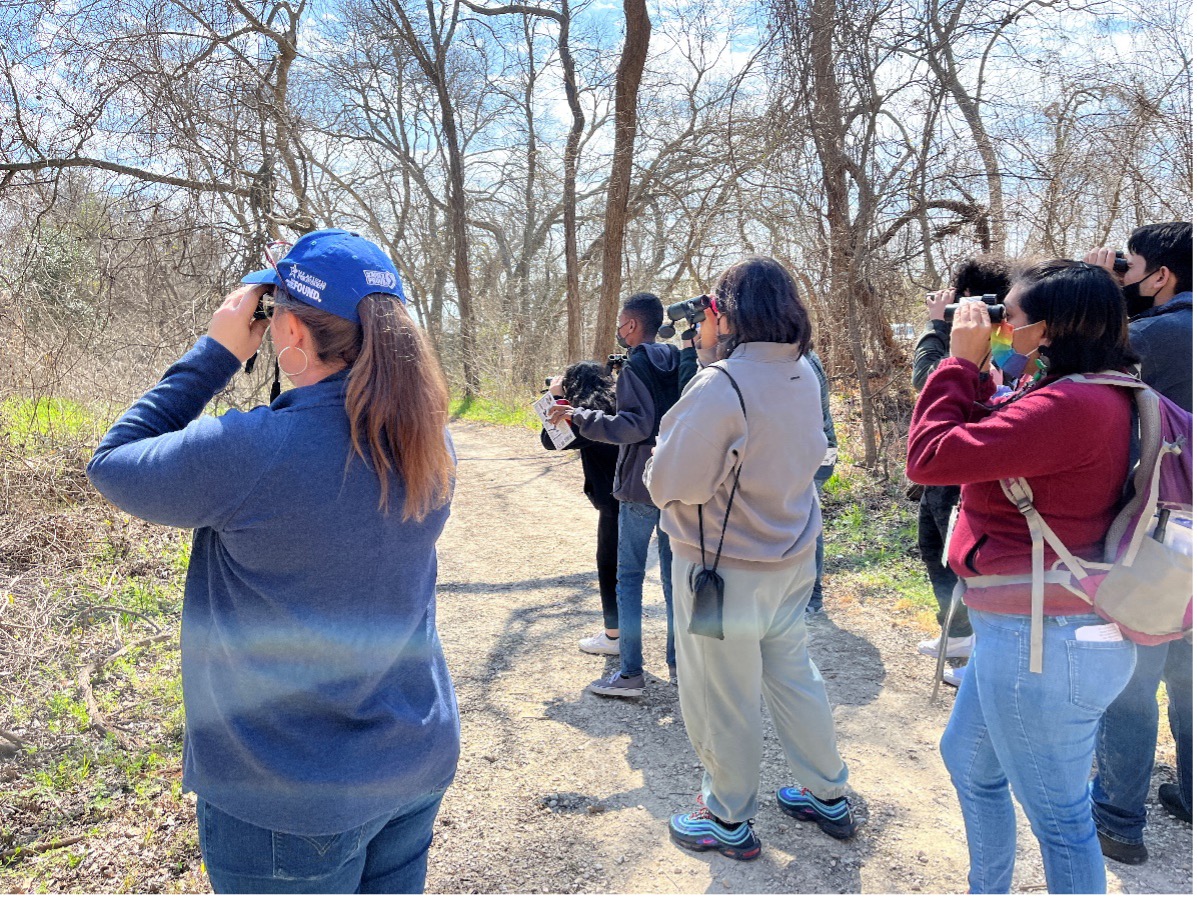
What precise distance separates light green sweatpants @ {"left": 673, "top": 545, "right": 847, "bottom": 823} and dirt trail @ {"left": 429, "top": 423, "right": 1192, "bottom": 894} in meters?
0.25

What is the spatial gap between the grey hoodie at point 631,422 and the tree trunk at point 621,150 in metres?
8.16

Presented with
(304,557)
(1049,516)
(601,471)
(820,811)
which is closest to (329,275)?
(304,557)

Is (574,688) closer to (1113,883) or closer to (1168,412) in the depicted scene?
(1113,883)

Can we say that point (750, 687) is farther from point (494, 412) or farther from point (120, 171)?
point (494, 412)

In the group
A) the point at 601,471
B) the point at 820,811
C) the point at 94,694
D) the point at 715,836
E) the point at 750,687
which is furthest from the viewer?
the point at 601,471

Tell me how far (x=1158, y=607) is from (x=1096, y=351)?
637 millimetres

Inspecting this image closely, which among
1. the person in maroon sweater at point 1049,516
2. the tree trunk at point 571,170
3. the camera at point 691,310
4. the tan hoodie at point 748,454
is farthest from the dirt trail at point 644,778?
the tree trunk at point 571,170

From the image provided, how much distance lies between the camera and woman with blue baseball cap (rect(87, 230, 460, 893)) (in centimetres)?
135

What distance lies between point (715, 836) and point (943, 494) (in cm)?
227

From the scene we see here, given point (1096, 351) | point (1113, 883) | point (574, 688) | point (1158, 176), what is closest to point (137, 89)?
point (574, 688)

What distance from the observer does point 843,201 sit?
760cm

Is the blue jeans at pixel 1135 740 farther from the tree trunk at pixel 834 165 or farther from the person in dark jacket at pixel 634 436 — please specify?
the tree trunk at pixel 834 165

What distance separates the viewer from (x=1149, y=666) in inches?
106

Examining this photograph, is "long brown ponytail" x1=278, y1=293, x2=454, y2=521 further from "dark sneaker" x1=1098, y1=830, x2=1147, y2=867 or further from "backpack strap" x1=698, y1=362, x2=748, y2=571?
"dark sneaker" x1=1098, y1=830, x2=1147, y2=867
